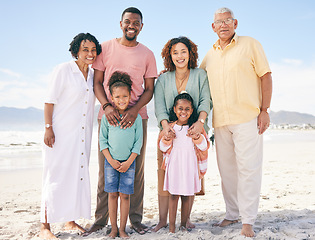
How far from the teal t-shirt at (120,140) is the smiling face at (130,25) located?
104cm

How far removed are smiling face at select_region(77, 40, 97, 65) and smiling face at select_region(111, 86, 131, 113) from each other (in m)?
0.54

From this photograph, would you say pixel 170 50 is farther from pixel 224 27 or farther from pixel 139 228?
pixel 139 228

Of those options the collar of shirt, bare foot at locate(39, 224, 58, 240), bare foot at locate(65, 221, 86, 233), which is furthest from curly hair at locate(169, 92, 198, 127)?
bare foot at locate(39, 224, 58, 240)

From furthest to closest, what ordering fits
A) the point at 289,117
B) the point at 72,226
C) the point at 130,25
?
the point at 289,117 < the point at 72,226 < the point at 130,25

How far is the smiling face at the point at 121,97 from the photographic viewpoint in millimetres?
3263

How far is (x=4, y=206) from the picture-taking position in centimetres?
484

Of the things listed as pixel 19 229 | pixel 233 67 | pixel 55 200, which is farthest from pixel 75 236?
pixel 233 67

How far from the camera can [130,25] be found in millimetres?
3531

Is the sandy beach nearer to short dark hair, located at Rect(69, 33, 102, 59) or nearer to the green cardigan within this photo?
the green cardigan

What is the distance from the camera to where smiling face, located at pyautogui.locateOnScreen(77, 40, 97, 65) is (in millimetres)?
3480

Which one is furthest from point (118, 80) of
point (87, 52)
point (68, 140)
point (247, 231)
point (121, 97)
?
point (247, 231)

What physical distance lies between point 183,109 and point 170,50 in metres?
0.78

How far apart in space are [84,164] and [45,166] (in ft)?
1.42

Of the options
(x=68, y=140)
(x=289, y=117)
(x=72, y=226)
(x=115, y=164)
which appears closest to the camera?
(x=115, y=164)
